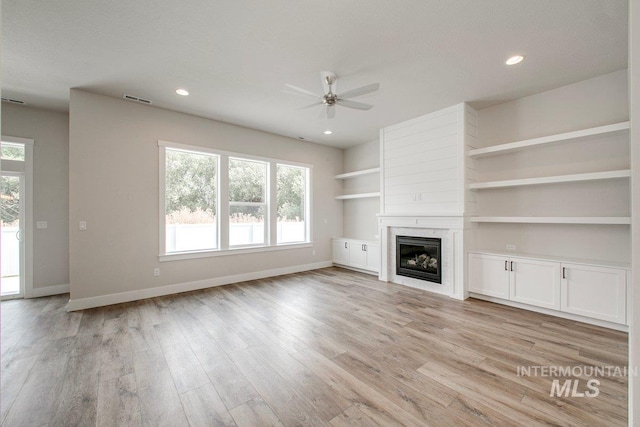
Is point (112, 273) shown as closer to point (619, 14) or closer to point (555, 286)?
point (555, 286)

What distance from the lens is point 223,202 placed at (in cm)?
540

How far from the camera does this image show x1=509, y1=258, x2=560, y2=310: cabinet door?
3721 mm

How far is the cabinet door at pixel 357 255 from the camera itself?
6340mm

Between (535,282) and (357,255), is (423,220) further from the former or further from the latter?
(357,255)

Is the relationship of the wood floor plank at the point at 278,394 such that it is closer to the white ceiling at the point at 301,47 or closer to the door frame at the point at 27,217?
the white ceiling at the point at 301,47

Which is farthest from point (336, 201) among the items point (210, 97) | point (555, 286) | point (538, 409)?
point (538, 409)

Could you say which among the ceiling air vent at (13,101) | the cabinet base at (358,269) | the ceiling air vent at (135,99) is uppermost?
the ceiling air vent at (13,101)

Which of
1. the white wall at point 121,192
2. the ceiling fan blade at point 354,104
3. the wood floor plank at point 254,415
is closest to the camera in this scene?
the wood floor plank at point 254,415

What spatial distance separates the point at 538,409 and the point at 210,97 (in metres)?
5.02

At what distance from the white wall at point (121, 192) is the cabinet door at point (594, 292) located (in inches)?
200

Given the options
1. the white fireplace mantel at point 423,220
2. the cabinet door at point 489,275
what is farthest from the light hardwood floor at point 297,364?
the white fireplace mantel at point 423,220

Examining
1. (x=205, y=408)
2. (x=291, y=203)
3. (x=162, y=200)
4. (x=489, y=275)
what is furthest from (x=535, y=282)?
(x=162, y=200)

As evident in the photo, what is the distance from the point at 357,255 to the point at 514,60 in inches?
172

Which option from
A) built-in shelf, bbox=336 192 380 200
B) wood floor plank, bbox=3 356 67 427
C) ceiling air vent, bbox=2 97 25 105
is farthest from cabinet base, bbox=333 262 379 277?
ceiling air vent, bbox=2 97 25 105
